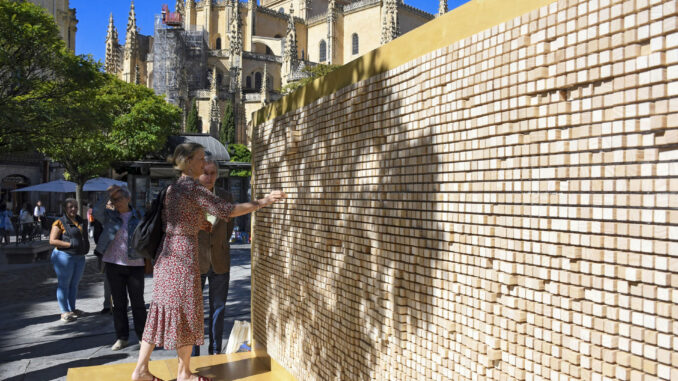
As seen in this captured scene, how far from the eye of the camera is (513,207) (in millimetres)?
1984

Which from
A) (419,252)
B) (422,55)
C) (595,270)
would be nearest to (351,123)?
(422,55)

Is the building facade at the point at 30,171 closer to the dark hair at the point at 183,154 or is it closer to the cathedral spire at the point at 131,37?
the cathedral spire at the point at 131,37

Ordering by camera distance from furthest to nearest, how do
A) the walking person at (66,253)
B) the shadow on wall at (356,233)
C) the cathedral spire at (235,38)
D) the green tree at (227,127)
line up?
the cathedral spire at (235,38) → the green tree at (227,127) → the walking person at (66,253) → the shadow on wall at (356,233)

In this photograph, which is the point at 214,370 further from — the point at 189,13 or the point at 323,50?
the point at 189,13

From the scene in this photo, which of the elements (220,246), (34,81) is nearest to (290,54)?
(34,81)

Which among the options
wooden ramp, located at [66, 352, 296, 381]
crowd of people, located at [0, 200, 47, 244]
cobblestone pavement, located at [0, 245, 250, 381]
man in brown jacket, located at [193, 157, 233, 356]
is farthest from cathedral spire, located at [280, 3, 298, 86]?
wooden ramp, located at [66, 352, 296, 381]

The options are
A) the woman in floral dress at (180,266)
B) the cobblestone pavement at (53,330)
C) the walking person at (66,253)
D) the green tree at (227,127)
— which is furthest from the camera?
the green tree at (227,127)

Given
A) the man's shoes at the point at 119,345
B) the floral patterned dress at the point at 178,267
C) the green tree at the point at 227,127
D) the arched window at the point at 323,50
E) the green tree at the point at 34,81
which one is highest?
the arched window at the point at 323,50

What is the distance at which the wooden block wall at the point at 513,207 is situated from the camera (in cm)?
153

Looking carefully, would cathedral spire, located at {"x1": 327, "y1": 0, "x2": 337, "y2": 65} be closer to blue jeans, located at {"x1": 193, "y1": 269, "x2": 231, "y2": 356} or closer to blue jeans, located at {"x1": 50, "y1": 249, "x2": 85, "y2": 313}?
blue jeans, located at {"x1": 50, "y1": 249, "x2": 85, "y2": 313}

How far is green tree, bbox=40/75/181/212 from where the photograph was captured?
83.7 feet

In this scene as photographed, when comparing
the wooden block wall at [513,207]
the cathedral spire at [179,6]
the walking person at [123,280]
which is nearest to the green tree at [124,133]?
the walking person at [123,280]

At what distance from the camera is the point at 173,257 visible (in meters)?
A: 3.64

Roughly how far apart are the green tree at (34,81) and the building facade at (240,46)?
40.0 metres
